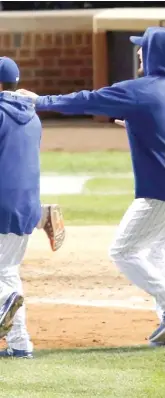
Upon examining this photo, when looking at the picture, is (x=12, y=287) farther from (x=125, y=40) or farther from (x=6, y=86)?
(x=125, y=40)

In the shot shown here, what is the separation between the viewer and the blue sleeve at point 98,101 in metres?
7.27

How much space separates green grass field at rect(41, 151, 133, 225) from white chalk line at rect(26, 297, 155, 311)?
12.5 feet

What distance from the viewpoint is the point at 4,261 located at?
7.25 meters

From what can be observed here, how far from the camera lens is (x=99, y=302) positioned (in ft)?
30.7

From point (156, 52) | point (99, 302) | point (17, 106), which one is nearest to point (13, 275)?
point (17, 106)

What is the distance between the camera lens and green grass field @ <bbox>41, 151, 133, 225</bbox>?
13.8 m

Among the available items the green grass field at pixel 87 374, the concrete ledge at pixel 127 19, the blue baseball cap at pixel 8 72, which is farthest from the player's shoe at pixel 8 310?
the concrete ledge at pixel 127 19

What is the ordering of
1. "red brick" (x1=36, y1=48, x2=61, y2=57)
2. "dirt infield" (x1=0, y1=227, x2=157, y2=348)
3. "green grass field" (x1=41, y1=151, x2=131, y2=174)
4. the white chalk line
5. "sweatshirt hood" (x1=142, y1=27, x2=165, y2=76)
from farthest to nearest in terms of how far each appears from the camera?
"red brick" (x1=36, y1=48, x2=61, y2=57) → "green grass field" (x1=41, y1=151, x2=131, y2=174) → the white chalk line → "dirt infield" (x1=0, y1=227, x2=157, y2=348) → "sweatshirt hood" (x1=142, y1=27, x2=165, y2=76)

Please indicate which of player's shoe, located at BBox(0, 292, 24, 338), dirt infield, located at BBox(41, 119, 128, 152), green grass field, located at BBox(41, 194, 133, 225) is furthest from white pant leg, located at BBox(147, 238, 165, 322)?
dirt infield, located at BBox(41, 119, 128, 152)

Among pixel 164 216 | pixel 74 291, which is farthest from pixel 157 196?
pixel 74 291

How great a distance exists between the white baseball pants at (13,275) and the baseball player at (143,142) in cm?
65

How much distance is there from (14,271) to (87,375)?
93 cm

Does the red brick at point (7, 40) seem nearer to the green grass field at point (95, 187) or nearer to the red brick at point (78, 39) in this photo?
the red brick at point (78, 39)

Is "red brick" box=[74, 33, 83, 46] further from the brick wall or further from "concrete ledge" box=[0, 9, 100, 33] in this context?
"concrete ledge" box=[0, 9, 100, 33]
